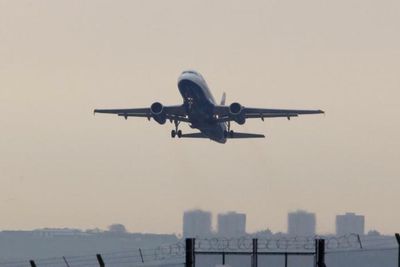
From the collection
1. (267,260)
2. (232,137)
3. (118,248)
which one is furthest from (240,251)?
(118,248)

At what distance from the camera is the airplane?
11031 centimetres

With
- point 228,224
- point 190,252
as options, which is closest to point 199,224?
point 228,224

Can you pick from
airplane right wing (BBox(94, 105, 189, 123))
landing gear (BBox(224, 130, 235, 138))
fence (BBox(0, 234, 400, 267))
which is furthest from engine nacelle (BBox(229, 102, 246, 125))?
fence (BBox(0, 234, 400, 267))

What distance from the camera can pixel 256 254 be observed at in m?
39.9

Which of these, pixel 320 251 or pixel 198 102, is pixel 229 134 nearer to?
pixel 198 102

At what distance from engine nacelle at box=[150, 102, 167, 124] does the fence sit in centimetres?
1166

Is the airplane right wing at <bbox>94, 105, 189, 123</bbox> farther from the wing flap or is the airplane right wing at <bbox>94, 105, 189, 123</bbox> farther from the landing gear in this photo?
the landing gear

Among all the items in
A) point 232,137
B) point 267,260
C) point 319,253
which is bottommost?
point 319,253

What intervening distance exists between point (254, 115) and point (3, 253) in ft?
220

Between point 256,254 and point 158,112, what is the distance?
7028 centimetres

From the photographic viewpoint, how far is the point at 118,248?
165000 mm

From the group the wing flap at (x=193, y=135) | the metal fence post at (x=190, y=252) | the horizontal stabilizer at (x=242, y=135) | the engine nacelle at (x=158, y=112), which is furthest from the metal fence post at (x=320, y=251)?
the wing flap at (x=193, y=135)

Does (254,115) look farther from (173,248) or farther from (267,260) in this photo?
(173,248)

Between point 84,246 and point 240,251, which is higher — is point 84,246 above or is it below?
above
